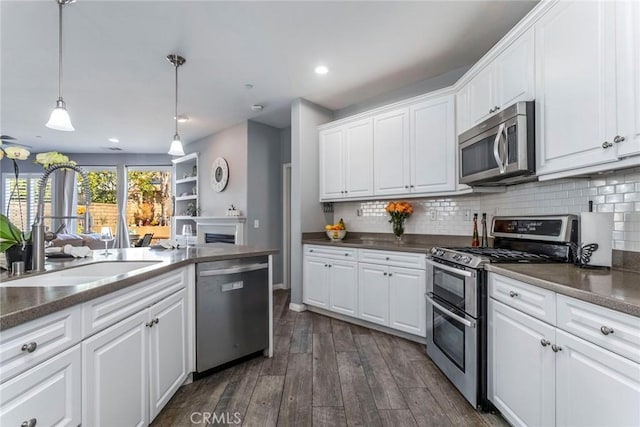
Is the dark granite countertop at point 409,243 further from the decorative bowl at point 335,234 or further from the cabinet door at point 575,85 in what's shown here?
the cabinet door at point 575,85

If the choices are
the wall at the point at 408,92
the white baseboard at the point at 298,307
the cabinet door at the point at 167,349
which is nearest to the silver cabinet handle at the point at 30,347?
the cabinet door at the point at 167,349

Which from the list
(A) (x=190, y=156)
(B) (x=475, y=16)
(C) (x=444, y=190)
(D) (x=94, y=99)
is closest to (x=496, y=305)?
(C) (x=444, y=190)

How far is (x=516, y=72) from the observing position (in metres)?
1.99

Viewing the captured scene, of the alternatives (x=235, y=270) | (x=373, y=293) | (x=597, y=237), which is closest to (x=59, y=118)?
(x=235, y=270)

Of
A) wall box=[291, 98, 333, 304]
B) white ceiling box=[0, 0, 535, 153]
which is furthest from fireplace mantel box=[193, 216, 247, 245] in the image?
white ceiling box=[0, 0, 535, 153]

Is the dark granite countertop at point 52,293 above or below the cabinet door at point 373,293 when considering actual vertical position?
above

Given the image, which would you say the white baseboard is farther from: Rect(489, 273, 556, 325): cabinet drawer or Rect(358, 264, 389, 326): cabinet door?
Rect(489, 273, 556, 325): cabinet drawer

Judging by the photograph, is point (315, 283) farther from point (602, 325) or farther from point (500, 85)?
point (602, 325)

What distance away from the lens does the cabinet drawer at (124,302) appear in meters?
1.21

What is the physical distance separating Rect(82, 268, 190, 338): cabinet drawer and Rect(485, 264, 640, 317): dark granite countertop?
1923mm

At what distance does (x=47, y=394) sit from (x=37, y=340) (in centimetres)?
20

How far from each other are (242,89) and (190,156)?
2815mm

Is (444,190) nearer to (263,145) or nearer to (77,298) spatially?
(77,298)

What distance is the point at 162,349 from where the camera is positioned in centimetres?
175
